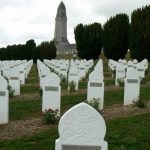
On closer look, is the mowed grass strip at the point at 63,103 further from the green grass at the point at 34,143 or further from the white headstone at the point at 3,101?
the green grass at the point at 34,143

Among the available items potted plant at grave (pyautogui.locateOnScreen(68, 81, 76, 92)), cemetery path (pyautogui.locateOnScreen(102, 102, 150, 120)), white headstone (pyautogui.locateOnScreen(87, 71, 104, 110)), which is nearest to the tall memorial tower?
potted plant at grave (pyautogui.locateOnScreen(68, 81, 76, 92))

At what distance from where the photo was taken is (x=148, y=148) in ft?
28.5

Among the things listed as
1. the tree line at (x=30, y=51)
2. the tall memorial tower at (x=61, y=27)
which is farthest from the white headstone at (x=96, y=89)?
the tall memorial tower at (x=61, y=27)

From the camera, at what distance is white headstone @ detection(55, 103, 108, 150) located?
5738 mm

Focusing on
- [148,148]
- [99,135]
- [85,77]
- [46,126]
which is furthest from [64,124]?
[85,77]

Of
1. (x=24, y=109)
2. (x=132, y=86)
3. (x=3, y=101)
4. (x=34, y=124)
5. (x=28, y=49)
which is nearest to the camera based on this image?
(x=34, y=124)

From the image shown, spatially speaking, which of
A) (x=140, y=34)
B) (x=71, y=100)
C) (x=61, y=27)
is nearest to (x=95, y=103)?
(x=71, y=100)

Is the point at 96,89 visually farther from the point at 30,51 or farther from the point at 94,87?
the point at 30,51

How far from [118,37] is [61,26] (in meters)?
84.1

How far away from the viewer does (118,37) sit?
39.9m

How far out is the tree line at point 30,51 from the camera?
190ft

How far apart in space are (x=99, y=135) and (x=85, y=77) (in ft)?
60.4

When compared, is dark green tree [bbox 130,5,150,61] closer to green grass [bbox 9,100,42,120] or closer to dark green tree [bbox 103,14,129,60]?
dark green tree [bbox 103,14,129,60]

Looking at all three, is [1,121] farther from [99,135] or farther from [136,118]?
[99,135]
